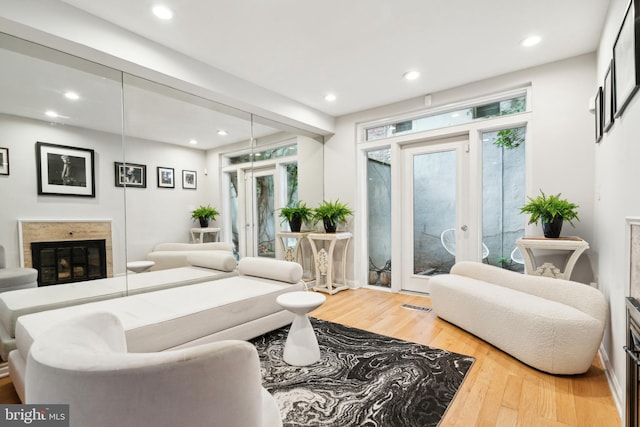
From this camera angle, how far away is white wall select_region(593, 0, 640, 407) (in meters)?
1.54

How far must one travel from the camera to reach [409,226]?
4109mm

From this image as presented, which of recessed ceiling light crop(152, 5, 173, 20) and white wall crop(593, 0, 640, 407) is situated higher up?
recessed ceiling light crop(152, 5, 173, 20)

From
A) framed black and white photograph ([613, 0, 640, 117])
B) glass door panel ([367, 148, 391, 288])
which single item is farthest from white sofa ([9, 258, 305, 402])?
framed black and white photograph ([613, 0, 640, 117])

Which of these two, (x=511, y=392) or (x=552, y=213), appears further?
(x=552, y=213)

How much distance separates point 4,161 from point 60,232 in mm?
619

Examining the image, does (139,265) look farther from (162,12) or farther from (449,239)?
(449,239)

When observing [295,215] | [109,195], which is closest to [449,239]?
[295,215]

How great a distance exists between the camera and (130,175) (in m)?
2.73

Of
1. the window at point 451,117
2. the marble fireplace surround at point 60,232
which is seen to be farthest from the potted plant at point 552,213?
the marble fireplace surround at point 60,232

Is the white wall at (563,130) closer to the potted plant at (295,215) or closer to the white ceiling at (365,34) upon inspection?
the white ceiling at (365,34)

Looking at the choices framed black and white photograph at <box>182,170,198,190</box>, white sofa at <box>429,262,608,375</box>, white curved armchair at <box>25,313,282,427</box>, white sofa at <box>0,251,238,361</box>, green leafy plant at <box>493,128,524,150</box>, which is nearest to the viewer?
white curved armchair at <box>25,313,282,427</box>

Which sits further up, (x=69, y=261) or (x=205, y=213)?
(x=205, y=213)

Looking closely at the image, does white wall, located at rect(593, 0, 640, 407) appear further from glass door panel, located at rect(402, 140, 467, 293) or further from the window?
glass door panel, located at rect(402, 140, 467, 293)

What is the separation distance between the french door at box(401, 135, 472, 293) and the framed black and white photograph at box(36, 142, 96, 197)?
140 inches
